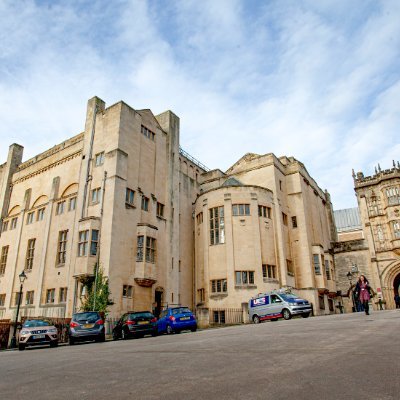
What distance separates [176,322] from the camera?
1883cm

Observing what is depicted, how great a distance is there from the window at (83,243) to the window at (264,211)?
15.0 m

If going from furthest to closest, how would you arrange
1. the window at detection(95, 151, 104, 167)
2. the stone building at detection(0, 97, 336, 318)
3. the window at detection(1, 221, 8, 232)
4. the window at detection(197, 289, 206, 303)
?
the window at detection(1, 221, 8, 232) → the window at detection(197, 289, 206, 303) → the window at detection(95, 151, 104, 167) → the stone building at detection(0, 97, 336, 318)

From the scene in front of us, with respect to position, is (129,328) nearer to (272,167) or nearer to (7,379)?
(7,379)

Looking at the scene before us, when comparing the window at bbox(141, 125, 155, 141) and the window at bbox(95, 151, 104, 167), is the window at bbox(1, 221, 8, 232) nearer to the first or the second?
the window at bbox(95, 151, 104, 167)

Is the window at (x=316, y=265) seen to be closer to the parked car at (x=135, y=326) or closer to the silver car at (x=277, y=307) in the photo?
the silver car at (x=277, y=307)

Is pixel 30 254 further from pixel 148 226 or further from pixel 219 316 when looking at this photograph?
pixel 219 316

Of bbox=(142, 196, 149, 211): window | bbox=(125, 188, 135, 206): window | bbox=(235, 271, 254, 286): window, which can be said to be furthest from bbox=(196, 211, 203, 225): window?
bbox=(125, 188, 135, 206): window

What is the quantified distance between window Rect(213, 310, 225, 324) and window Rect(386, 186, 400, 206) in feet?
79.5

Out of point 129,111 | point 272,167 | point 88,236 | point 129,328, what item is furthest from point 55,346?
point 272,167

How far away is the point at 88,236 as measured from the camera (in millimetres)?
25078

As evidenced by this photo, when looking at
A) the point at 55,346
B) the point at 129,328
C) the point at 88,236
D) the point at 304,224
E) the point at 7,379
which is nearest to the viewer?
the point at 7,379

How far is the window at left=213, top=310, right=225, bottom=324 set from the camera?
28578 mm

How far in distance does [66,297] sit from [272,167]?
2178cm

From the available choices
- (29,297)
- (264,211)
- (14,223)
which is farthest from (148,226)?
(14,223)
